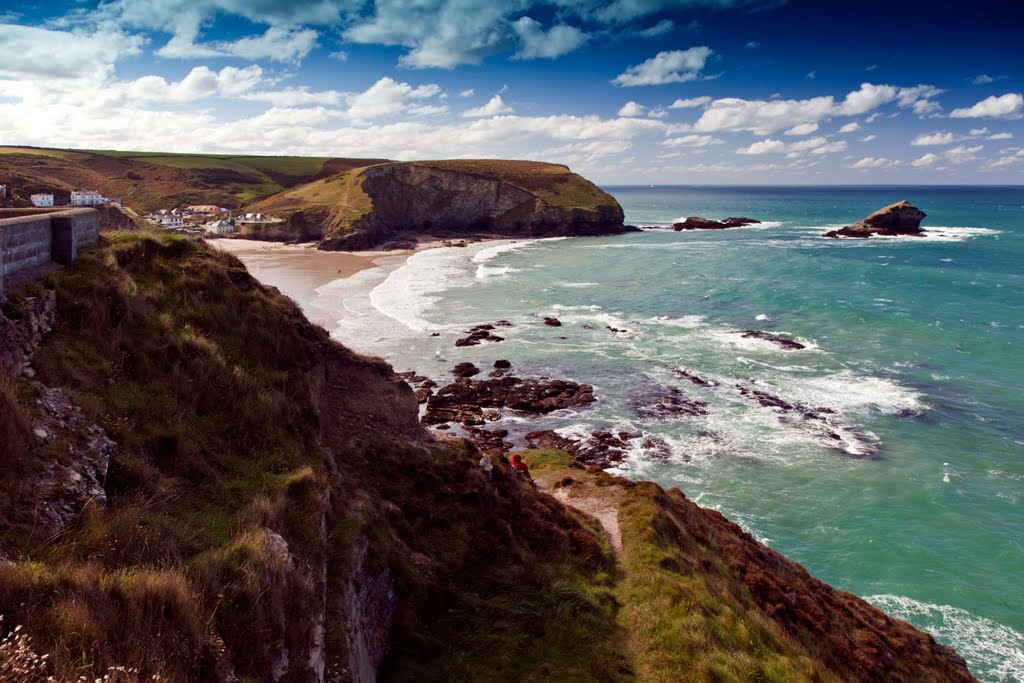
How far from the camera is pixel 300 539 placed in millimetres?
10305

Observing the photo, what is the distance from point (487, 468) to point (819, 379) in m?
32.9

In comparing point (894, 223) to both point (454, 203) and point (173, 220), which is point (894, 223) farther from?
point (173, 220)

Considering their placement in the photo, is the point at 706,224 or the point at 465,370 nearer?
the point at 465,370

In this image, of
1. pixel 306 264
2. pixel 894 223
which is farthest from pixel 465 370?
pixel 894 223

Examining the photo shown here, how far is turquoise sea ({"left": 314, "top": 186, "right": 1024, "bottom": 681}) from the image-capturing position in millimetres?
23891

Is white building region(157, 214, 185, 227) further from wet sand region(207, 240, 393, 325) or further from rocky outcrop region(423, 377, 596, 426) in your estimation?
rocky outcrop region(423, 377, 596, 426)

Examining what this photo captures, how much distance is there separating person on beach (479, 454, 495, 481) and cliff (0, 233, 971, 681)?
0.29 metres

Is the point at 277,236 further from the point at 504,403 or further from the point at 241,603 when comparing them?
the point at 241,603

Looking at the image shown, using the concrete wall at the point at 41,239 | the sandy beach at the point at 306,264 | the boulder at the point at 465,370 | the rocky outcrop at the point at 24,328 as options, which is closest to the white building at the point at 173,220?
the sandy beach at the point at 306,264

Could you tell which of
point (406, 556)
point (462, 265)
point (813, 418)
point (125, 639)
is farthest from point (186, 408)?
point (462, 265)

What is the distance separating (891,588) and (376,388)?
20.3 meters

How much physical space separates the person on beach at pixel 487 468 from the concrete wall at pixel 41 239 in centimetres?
1167

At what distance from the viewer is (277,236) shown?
118 metres

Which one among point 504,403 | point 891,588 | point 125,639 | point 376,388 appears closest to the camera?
point 125,639
